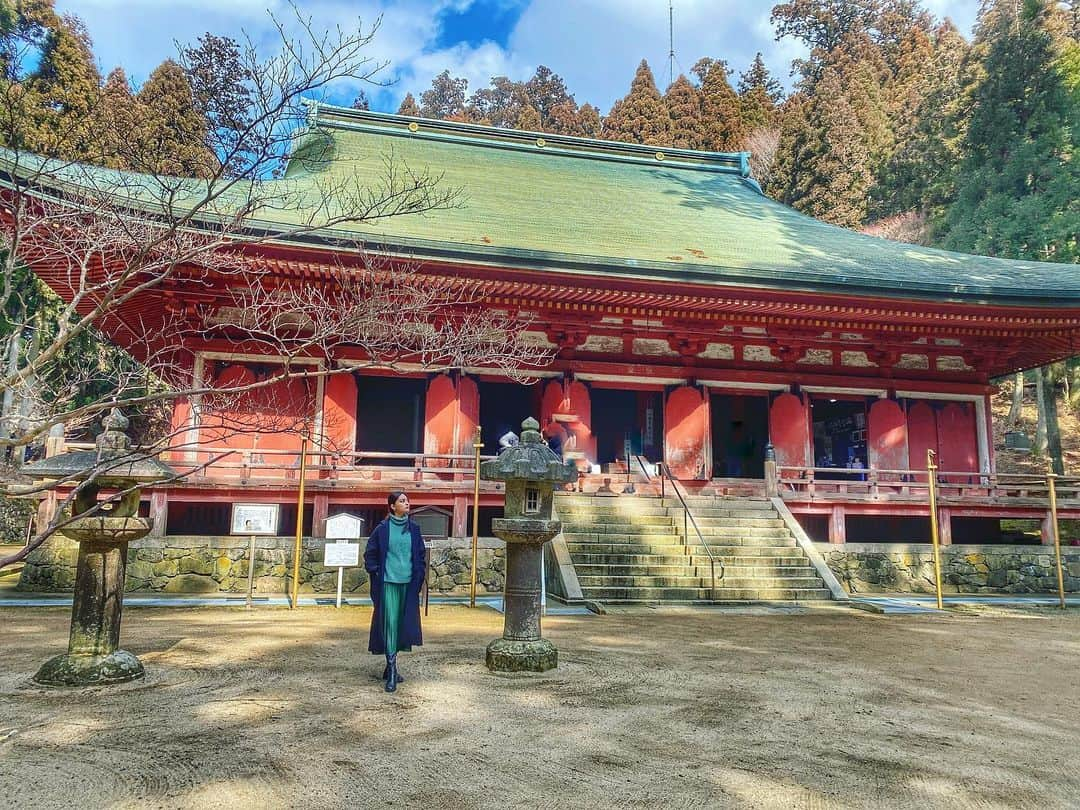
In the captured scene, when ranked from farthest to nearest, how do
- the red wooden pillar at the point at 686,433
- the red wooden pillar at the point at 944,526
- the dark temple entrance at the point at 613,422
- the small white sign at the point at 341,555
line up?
the dark temple entrance at the point at 613,422, the red wooden pillar at the point at 686,433, the red wooden pillar at the point at 944,526, the small white sign at the point at 341,555

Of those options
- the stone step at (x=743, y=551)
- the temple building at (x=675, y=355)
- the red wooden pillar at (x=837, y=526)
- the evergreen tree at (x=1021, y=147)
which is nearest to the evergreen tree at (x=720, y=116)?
the evergreen tree at (x=1021, y=147)

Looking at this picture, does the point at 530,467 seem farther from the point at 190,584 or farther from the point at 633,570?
the point at 190,584

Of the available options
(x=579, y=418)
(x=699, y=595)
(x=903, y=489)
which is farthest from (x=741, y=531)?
(x=903, y=489)

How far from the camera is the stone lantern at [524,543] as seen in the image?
5.55 m

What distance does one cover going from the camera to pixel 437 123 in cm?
2034

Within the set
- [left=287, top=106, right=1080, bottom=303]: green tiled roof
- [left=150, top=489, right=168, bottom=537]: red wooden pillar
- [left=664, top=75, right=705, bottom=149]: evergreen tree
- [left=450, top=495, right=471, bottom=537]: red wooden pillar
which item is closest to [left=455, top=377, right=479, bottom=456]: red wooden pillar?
[left=450, top=495, right=471, bottom=537]: red wooden pillar

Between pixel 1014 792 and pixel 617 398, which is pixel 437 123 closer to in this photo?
pixel 617 398

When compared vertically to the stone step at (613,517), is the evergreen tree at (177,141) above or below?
above

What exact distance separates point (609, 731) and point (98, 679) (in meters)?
3.63

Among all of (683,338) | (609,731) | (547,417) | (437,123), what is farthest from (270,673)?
(437,123)

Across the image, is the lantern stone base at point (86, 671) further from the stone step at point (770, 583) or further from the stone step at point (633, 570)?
the stone step at point (770, 583)

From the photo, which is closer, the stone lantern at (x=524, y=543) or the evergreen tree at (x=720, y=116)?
the stone lantern at (x=524, y=543)

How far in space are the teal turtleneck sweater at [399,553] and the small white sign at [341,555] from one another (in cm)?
435

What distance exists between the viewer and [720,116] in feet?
122
